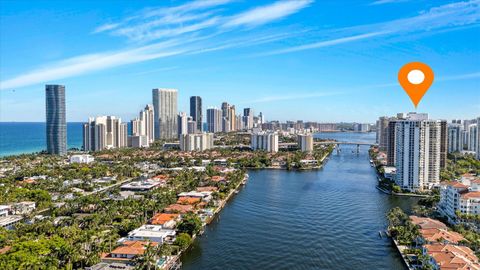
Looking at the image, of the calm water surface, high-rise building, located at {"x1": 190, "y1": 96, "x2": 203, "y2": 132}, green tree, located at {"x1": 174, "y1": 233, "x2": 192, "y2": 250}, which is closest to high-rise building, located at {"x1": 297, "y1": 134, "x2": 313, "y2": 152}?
the calm water surface

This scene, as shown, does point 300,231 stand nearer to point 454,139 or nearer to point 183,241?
point 183,241

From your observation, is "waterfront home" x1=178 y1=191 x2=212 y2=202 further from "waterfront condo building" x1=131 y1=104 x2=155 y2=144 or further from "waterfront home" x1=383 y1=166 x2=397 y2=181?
"waterfront condo building" x1=131 y1=104 x2=155 y2=144

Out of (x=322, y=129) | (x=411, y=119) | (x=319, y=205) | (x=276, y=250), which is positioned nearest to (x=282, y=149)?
(x=411, y=119)

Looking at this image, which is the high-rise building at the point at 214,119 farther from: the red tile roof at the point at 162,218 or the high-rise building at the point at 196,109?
the red tile roof at the point at 162,218

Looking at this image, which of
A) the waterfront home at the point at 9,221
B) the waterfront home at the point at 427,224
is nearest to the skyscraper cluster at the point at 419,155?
the waterfront home at the point at 427,224

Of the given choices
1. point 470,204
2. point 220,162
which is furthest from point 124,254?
point 220,162
